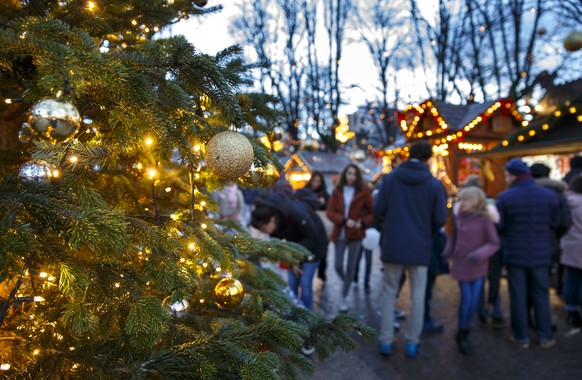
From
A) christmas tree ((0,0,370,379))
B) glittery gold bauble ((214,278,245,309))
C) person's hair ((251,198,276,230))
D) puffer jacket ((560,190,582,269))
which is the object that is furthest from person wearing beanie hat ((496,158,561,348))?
glittery gold bauble ((214,278,245,309))

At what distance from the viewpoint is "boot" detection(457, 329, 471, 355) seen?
4.34 m

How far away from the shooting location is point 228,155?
4.20 ft

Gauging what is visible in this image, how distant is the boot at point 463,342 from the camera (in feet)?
14.2

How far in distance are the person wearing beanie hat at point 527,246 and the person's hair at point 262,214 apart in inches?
97.1

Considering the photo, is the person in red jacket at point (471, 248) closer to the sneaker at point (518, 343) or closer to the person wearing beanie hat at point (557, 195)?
the sneaker at point (518, 343)

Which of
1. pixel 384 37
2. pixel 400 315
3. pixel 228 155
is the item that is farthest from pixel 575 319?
pixel 384 37

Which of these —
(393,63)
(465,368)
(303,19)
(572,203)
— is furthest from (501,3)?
(465,368)

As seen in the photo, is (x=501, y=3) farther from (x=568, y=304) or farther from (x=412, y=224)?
(x=412, y=224)

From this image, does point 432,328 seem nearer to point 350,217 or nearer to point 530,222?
point 530,222

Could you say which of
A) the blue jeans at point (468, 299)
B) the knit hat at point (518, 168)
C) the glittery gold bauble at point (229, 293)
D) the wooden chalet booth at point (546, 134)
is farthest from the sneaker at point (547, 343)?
the wooden chalet booth at point (546, 134)

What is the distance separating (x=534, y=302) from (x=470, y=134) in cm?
675

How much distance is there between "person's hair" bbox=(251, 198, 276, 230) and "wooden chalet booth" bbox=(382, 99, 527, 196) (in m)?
6.93

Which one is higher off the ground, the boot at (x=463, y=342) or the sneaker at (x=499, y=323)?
the boot at (x=463, y=342)

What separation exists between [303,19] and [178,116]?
24220 mm
